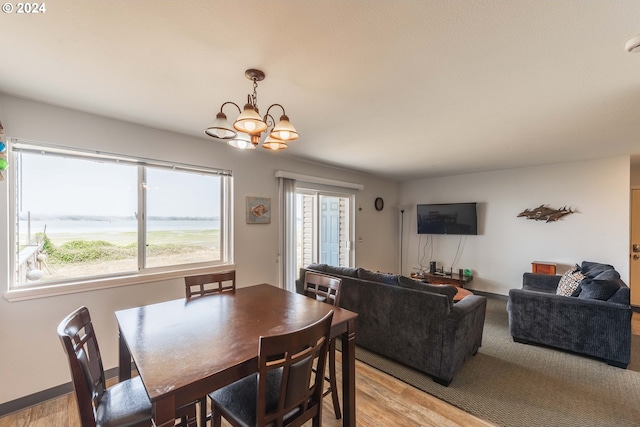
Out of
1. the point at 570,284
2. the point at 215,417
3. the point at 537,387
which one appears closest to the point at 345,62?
the point at 215,417

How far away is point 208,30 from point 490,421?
299cm

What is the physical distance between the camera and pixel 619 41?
1394mm

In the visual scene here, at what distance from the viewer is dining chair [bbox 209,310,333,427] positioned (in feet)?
3.64

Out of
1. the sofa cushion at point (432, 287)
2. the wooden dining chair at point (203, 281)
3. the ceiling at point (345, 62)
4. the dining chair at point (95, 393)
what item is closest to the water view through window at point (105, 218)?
the ceiling at point (345, 62)

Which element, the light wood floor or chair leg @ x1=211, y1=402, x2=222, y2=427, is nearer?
chair leg @ x1=211, y1=402, x2=222, y2=427

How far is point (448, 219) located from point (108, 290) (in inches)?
212

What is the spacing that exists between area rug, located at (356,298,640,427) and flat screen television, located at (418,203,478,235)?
2513 millimetres

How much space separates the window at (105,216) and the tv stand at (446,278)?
3814 mm

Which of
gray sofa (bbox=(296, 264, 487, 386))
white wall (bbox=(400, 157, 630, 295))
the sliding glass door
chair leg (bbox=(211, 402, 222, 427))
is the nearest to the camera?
chair leg (bbox=(211, 402, 222, 427))

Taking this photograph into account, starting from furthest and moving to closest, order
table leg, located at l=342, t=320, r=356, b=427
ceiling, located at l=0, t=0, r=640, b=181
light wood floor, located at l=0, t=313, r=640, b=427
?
light wood floor, located at l=0, t=313, r=640, b=427, table leg, located at l=342, t=320, r=356, b=427, ceiling, located at l=0, t=0, r=640, b=181

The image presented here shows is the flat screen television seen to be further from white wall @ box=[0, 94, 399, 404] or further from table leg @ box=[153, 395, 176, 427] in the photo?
table leg @ box=[153, 395, 176, 427]

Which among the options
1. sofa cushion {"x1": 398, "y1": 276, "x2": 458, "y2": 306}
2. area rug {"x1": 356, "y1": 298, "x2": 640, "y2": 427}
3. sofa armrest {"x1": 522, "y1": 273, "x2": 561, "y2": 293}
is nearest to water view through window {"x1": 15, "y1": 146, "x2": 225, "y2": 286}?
sofa cushion {"x1": 398, "y1": 276, "x2": 458, "y2": 306}

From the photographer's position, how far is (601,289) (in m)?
2.65

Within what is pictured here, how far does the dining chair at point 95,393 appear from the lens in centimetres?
111
